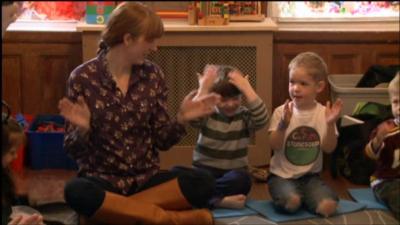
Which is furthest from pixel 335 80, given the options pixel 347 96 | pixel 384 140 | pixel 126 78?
pixel 126 78

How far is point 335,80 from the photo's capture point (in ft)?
11.5

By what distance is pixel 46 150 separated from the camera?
3.32 metres

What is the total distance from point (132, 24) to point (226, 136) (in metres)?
0.68

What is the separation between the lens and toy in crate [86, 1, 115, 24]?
131 inches

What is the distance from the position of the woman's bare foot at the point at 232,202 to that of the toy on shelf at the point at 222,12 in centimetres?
100

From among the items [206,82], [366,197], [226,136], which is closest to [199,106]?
[206,82]

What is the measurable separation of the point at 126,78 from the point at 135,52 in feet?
0.43

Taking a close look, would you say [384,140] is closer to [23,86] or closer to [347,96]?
[347,96]

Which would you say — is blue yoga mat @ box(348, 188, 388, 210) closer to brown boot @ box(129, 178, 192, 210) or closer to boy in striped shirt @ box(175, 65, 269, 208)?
boy in striped shirt @ box(175, 65, 269, 208)

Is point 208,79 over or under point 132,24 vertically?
under

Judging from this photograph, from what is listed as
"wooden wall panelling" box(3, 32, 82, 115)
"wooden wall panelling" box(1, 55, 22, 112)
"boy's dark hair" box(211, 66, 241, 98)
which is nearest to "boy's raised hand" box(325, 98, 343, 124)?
"boy's dark hair" box(211, 66, 241, 98)

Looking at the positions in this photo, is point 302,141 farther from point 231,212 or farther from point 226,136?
point 231,212

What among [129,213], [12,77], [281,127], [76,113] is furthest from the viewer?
[12,77]

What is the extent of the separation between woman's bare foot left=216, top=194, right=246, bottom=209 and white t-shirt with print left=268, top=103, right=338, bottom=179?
22cm
